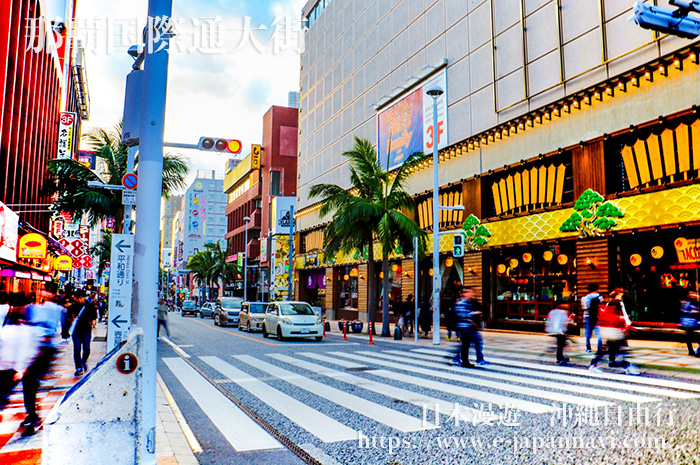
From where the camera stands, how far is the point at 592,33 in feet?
67.6

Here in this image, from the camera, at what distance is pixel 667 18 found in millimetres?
9469

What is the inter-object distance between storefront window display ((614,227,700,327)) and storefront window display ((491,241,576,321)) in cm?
245

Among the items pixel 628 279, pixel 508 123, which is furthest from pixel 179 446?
pixel 508 123

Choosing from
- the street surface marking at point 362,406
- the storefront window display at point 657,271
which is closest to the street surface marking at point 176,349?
the street surface marking at point 362,406

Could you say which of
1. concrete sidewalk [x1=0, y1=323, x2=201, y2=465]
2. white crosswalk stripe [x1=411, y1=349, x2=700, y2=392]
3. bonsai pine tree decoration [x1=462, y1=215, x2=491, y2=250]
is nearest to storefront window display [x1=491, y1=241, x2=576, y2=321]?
bonsai pine tree decoration [x1=462, y1=215, x2=491, y2=250]

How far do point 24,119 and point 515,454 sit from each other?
32.6 m

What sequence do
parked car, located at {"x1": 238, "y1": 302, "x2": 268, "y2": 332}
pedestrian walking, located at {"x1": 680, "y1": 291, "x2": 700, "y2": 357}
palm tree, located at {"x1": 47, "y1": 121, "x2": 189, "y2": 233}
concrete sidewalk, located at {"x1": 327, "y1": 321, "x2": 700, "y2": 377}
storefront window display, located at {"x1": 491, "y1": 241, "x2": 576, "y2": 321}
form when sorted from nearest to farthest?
concrete sidewalk, located at {"x1": 327, "y1": 321, "x2": 700, "y2": 377}, pedestrian walking, located at {"x1": 680, "y1": 291, "x2": 700, "y2": 357}, palm tree, located at {"x1": 47, "y1": 121, "x2": 189, "y2": 233}, storefront window display, located at {"x1": 491, "y1": 241, "x2": 576, "y2": 321}, parked car, located at {"x1": 238, "y1": 302, "x2": 268, "y2": 332}

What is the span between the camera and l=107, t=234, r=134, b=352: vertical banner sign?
10570 mm

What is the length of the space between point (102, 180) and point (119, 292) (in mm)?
11725

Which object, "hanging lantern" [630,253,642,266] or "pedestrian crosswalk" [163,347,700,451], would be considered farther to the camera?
"hanging lantern" [630,253,642,266]

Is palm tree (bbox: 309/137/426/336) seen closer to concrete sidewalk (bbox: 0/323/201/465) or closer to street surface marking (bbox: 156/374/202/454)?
concrete sidewalk (bbox: 0/323/201/465)

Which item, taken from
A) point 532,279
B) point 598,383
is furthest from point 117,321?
point 532,279

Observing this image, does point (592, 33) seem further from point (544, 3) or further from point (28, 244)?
point (28, 244)

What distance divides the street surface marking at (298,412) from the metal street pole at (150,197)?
97.0 inches
